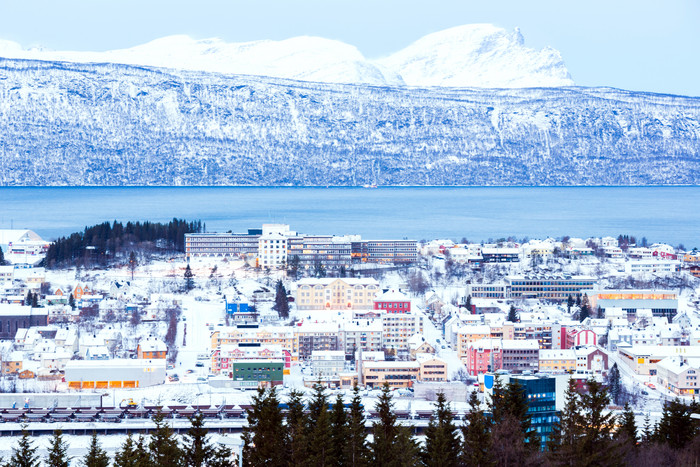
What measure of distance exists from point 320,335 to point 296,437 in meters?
11.8

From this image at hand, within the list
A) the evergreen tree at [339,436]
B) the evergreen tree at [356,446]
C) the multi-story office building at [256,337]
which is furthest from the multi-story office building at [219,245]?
the evergreen tree at [356,446]

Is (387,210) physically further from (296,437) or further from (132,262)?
(296,437)

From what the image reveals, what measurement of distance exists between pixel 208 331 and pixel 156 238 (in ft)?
43.0

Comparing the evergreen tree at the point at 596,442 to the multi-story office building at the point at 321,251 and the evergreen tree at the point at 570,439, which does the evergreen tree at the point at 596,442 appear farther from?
the multi-story office building at the point at 321,251

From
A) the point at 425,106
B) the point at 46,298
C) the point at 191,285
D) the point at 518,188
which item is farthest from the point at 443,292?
the point at 425,106

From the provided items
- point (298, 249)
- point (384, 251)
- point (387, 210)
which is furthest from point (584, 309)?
point (387, 210)

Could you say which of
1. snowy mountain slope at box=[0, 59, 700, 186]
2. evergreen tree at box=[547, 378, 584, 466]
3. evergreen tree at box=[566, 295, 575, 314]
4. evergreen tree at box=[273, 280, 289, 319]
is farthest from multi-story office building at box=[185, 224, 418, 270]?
snowy mountain slope at box=[0, 59, 700, 186]

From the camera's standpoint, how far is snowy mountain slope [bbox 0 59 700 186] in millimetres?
117375

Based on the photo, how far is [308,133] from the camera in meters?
125

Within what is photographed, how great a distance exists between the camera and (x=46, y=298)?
92.6ft

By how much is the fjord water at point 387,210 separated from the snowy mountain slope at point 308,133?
528 cm

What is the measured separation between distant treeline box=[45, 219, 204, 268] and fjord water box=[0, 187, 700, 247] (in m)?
13.7

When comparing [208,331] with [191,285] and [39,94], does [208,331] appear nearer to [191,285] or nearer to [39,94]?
[191,285]

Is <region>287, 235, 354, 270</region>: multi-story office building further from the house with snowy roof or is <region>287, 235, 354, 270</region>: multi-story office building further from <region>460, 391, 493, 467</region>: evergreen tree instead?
<region>460, 391, 493, 467</region>: evergreen tree
